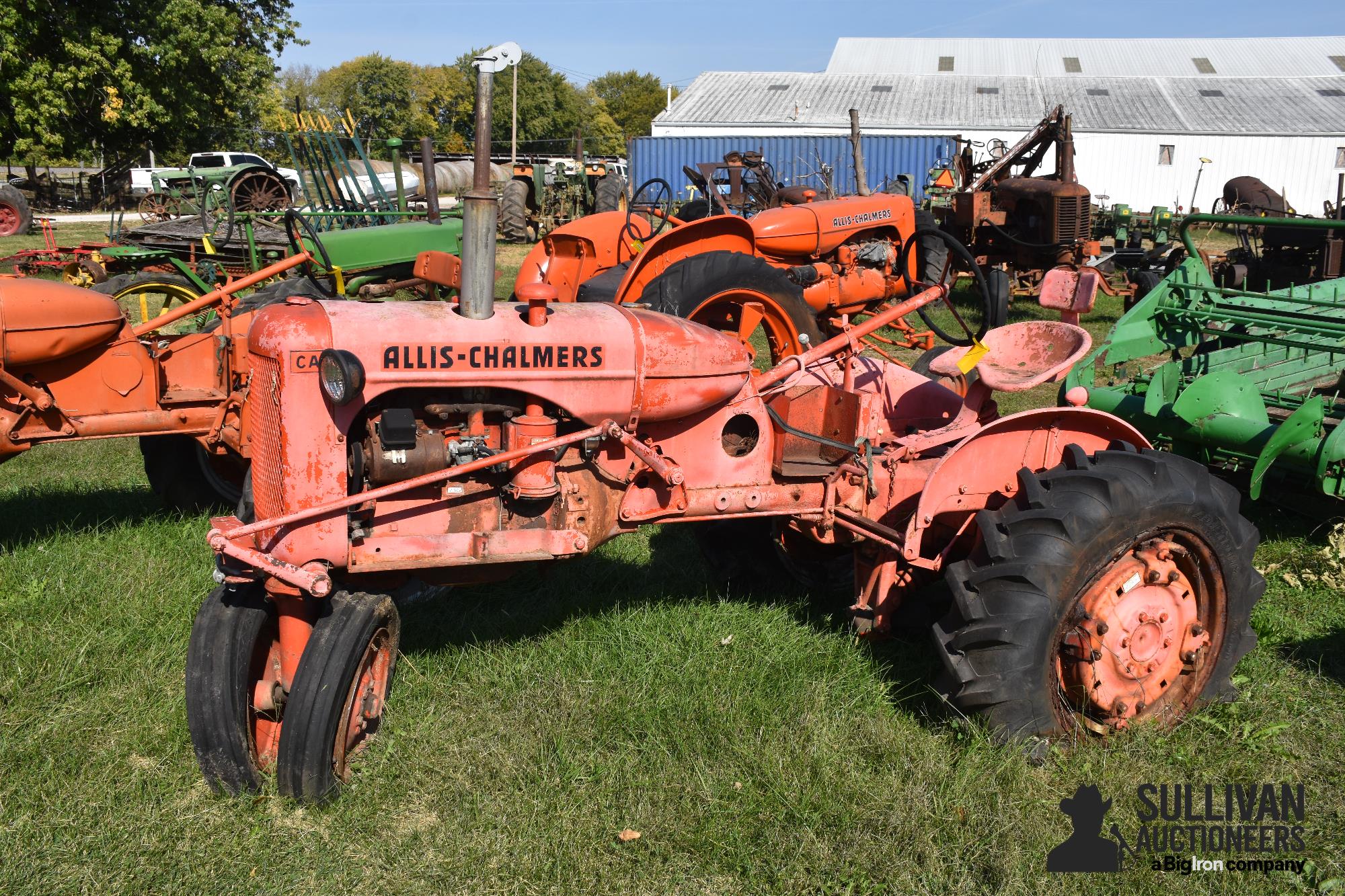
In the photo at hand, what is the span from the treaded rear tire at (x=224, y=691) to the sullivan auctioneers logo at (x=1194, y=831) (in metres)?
2.36

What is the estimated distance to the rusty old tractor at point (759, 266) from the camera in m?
6.61

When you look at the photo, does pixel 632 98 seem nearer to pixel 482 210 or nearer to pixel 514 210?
pixel 514 210

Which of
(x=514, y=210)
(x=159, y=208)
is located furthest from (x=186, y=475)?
(x=159, y=208)

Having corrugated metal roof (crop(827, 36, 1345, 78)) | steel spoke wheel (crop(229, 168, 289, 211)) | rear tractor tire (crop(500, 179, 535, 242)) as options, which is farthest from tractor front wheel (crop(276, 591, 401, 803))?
corrugated metal roof (crop(827, 36, 1345, 78))

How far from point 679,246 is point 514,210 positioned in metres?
12.9

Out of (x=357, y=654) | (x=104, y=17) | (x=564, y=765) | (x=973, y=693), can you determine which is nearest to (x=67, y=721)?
(x=357, y=654)

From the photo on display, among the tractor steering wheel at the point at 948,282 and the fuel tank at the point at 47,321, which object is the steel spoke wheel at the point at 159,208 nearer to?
the tractor steering wheel at the point at 948,282

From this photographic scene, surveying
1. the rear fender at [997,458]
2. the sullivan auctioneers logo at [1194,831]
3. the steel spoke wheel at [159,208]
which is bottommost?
the sullivan auctioneers logo at [1194,831]

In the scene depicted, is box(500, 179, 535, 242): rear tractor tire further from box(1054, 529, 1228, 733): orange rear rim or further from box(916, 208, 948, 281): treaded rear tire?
box(1054, 529, 1228, 733): orange rear rim

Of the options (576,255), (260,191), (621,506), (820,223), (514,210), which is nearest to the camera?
(621,506)

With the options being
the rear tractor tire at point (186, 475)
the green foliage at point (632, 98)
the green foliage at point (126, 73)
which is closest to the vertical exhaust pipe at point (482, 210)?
the rear tractor tire at point (186, 475)

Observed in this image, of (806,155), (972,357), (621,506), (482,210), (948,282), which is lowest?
(621,506)

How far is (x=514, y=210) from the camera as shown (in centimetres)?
1930

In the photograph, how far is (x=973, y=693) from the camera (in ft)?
10.6
